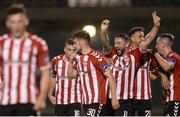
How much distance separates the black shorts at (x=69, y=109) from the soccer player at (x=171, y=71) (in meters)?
1.65

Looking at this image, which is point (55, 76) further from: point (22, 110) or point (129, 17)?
point (129, 17)

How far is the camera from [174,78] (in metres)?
13.3

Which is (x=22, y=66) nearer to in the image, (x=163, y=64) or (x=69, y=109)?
(x=163, y=64)

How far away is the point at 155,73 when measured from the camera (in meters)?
14.3

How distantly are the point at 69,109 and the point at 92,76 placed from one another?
142cm

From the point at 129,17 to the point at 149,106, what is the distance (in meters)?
9.64

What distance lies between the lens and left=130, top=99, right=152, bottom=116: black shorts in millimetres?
13836

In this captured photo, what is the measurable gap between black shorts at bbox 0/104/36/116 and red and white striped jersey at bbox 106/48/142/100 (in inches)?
181

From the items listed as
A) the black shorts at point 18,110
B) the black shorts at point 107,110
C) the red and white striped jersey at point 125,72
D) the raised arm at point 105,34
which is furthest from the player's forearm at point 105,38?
the black shorts at point 18,110

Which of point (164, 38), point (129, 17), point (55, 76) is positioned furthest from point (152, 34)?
point (129, 17)

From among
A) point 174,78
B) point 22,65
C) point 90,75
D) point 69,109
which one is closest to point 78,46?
point 90,75

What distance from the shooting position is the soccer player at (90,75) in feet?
42.3

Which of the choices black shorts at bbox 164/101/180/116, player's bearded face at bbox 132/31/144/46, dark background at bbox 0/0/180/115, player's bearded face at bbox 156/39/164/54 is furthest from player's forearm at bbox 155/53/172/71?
dark background at bbox 0/0/180/115

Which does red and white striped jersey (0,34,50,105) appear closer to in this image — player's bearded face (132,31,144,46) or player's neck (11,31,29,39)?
player's neck (11,31,29,39)
